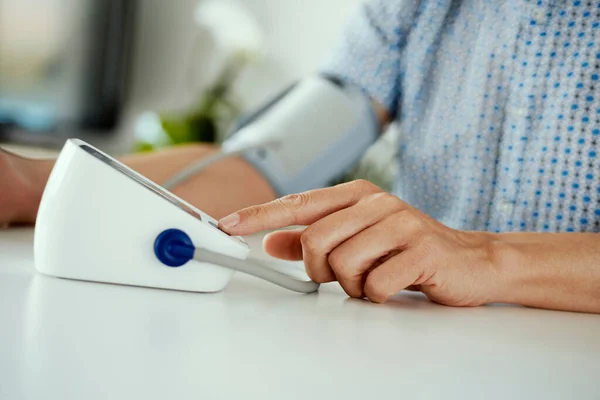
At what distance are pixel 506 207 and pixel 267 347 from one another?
0.56 meters

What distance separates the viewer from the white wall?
2.98 meters

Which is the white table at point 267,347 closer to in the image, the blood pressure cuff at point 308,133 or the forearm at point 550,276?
the forearm at point 550,276

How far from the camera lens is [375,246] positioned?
0.53 m

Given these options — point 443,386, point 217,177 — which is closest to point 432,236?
point 443,386

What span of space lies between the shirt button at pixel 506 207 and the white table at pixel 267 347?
30 centimetres

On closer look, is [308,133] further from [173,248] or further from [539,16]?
[173,248]

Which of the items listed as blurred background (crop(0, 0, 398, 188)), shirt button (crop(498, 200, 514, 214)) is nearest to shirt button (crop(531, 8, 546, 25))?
shirt button (crop(498, 200, 514, 214))

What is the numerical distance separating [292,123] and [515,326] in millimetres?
547

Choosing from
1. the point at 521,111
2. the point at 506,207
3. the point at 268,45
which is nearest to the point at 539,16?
the point at 521,111

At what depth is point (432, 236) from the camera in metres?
0.55

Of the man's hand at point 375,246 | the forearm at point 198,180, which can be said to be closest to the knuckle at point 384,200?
the man's hand at point 375,246

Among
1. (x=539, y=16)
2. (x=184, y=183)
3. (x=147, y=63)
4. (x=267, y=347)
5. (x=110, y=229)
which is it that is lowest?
(x=267, y=347)

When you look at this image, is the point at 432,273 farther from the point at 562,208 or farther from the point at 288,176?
the point at 288,176

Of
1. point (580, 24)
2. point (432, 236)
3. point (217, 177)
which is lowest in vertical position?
point (432, 236)
